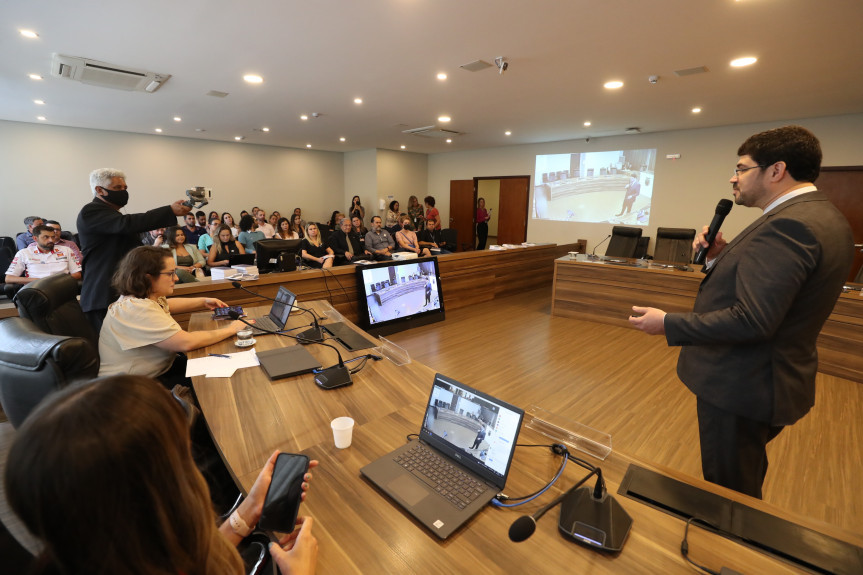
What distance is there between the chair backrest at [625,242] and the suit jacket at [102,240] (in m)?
5.62

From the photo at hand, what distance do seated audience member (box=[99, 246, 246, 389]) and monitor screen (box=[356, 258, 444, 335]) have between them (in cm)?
152

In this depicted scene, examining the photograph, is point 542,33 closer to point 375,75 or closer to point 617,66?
point 617,66

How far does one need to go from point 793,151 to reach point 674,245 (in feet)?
15.8

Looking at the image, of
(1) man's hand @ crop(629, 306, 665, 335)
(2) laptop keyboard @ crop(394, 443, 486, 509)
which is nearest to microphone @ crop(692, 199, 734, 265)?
(1) man's hand @ crop(629, 306, 665, 335)

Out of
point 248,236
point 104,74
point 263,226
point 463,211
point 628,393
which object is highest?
point 104,74

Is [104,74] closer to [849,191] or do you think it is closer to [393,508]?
[393,508]

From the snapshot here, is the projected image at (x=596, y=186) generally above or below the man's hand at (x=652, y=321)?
above

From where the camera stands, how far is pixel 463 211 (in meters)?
10.1

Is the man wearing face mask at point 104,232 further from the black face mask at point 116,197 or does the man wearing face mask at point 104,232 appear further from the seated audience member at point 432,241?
the seated audience member at point 432,241

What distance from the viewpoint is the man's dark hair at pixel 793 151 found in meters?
1.18

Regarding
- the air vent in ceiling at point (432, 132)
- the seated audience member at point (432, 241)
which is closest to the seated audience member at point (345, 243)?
the seated audience member at point (432, 241)

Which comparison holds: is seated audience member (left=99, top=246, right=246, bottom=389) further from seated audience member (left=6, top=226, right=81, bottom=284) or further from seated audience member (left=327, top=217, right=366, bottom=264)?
seated audience member (left=327, top=217, right=366, bottom=264)

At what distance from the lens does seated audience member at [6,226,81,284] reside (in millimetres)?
3617

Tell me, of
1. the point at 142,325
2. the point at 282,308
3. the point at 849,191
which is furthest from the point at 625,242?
the point at 142,325
